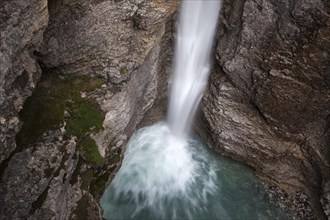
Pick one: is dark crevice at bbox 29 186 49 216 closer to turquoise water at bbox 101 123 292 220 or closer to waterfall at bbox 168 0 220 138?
turquoise water at bbox 101 123 292 220

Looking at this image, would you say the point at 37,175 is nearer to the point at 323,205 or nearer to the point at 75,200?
the point at 75,200

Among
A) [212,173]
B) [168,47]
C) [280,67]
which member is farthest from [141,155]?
[280,67]

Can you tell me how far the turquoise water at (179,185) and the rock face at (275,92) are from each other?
1.09m

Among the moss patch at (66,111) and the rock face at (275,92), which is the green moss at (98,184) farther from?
the rock face at (275,92)

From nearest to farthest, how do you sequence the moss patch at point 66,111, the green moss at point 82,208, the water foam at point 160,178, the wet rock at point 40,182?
the wet rock at point 40,182 < the moss patch at point 66,111 < the green moss at point 82,208 < the water foam at point 160,178

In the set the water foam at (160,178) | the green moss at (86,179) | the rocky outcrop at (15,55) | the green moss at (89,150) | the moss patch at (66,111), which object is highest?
the rocky outcrop at (15,55)

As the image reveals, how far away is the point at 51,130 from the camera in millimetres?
12484

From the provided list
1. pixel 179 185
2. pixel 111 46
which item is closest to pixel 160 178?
pixel 179 185

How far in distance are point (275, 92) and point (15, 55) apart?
11128mm

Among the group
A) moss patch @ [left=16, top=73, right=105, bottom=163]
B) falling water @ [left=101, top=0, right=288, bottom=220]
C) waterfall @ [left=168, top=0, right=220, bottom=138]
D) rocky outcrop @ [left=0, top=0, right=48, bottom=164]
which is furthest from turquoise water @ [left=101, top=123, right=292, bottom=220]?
rocky outcrop @ [left=0, top=0, right=48, bottom=164]

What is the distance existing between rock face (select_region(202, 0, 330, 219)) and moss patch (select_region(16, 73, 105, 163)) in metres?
6.44

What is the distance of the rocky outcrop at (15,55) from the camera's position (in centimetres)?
939

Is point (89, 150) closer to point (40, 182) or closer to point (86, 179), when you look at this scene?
point (86, 179)

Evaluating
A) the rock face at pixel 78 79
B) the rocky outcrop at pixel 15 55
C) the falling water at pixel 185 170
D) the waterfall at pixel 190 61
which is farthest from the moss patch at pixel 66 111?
the waterfall at pixel 190 61
